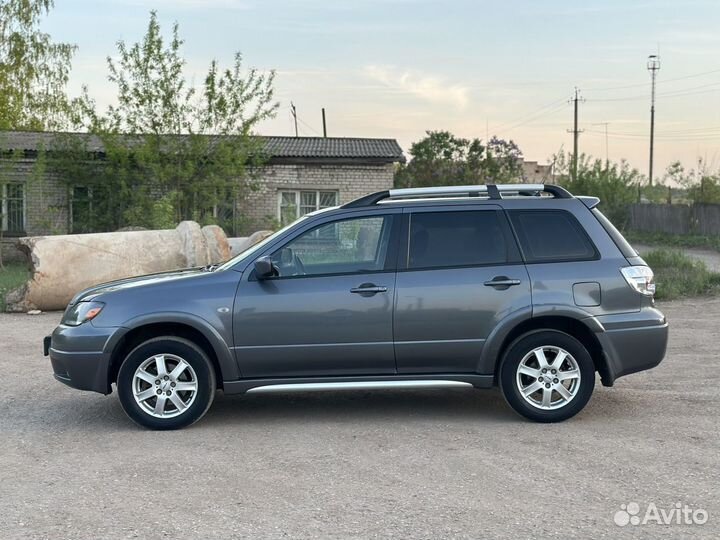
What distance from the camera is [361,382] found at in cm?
680

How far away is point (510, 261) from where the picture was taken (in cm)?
691

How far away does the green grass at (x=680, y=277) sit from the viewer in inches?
616

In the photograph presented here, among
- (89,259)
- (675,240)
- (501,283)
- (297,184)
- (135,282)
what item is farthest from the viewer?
(675,240)

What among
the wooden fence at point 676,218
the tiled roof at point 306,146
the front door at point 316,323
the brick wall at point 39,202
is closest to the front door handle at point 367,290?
the front door at point 316,323

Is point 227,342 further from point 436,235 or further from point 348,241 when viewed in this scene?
point 436,235

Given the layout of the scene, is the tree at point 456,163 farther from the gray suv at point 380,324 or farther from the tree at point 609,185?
the gray suv at point 380,324

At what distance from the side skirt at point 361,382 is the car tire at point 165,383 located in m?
0.23

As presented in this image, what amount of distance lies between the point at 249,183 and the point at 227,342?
60.8 feet

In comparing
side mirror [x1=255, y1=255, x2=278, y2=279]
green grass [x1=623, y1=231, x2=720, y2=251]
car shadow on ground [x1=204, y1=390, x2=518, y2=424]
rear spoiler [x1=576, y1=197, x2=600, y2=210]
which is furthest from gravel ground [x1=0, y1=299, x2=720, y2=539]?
green grass [x1=623, y1=231, x2=720, y2=251]

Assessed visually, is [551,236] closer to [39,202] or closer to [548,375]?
[548,375]

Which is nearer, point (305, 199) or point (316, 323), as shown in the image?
point (316, 323)

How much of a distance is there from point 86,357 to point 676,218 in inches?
1344

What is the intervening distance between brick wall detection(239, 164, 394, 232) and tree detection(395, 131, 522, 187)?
13645 mm

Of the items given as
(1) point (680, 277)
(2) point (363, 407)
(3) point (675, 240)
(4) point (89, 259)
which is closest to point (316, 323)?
(2) point (363, 407)
